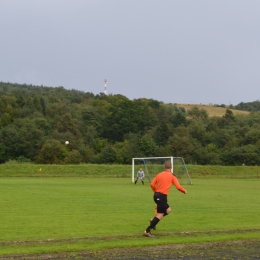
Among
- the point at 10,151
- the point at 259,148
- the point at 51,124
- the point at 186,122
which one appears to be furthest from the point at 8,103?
the point at 259,148

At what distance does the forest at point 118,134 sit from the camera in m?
110

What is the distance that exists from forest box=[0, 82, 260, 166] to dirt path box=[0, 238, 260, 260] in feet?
307

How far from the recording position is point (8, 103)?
14650cm

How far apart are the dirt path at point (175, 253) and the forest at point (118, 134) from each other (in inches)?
3683

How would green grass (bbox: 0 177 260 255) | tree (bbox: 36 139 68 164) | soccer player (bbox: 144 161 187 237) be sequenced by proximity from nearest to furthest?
1. green grass (bbox: 0 177 260 255)
2. soccer player (bbox: 144 161 187 237)
3. tree (bbox: 36 139 68 164)

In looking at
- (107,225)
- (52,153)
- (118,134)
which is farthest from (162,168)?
(118,134)

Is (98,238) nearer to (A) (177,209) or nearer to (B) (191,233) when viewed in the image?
(B) (191,233)

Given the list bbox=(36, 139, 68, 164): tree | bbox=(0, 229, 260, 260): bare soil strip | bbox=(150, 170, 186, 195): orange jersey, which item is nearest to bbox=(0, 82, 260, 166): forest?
bbox=(36, 139, 68, 164): tree

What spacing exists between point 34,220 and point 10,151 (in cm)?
10401

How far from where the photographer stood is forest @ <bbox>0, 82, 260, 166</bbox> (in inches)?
4318

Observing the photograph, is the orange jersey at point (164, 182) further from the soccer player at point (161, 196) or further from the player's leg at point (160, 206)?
the player's leg at point (160, 206)

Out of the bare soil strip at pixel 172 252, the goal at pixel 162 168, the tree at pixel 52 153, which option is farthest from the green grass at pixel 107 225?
the tree at pixel 52 153

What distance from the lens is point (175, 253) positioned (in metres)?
11.1

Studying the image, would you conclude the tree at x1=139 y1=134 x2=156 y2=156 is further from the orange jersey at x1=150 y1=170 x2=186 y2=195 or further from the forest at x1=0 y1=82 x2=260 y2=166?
the orange jersey at x1=150 y1=170 x2=186 y2=195
